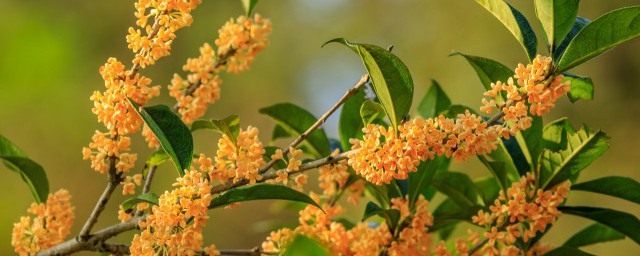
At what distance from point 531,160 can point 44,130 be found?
16.7 ft

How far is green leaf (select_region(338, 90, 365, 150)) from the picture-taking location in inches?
47.4

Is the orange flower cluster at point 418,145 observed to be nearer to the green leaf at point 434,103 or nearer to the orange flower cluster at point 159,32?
the orange flower cluster at point 159,32

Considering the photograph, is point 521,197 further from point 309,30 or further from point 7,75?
point 309,30

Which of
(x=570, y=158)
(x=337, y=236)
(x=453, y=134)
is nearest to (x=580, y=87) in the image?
(x=570, y=158)

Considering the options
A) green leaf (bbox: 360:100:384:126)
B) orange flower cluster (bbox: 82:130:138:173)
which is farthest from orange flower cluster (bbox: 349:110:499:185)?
orange flower cluster (bbox: 82:130:138:173)

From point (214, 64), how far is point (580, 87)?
0.56 metres

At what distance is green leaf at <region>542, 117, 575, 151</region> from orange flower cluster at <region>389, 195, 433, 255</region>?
9.1 inches

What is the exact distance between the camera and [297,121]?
1194 mm

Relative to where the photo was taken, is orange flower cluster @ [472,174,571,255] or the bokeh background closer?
orange flower cluster @ [472,174,571,255]

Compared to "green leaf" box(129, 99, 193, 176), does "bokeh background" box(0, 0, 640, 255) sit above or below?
above

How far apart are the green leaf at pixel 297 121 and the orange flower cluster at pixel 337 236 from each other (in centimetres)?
12

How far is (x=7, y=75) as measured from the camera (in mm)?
4930

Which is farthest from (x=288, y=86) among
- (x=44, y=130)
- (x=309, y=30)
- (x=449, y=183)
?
(x=449, y=183)

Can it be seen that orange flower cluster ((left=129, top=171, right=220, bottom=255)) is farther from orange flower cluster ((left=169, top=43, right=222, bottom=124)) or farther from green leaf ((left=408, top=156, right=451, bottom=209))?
green leaf ((left=408, top=156, right=451, bottom=209))
